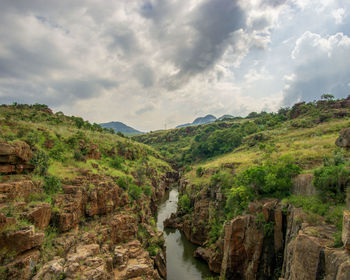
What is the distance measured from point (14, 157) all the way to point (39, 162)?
7.81 feet

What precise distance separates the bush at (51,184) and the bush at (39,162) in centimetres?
71

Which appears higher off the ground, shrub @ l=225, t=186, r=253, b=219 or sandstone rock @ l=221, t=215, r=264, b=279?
shrub @ l=225, t=186, r=253, b=219

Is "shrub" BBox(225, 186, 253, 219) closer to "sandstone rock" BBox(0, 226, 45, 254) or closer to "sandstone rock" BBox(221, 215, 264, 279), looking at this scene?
"sandstone rock" BBox(221, 215, 264, 279)

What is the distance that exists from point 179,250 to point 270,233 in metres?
17.8

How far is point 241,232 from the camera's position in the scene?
75.2ft

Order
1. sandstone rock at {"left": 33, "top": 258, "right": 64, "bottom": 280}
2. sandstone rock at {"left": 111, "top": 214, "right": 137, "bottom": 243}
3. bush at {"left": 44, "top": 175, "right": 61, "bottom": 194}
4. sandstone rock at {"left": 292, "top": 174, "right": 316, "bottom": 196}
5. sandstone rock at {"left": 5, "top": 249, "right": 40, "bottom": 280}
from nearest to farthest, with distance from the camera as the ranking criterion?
sandstone rock at {"left": 5, "top": 249, "right": 40, "bottom": 280} → sandstone rock at {"left": 33, "top": 258, "right": 64, "bottom": 280} → bush at {"left": 44, "top": 175, "right": 61, "bottom": 194} → sandstone rock at {"left": 292, "top": 174, "right": 316, "bottom": 196} → sandstone rock at {"left": 111, "top": 214, "right": 137, "bottom": 243}

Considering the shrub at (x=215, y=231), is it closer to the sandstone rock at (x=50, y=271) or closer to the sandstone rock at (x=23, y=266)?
the sandstone rock at (x=50, y=271)

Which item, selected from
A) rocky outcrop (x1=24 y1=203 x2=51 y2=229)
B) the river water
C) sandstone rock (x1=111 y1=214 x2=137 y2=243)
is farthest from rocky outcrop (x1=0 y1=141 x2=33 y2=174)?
the river water

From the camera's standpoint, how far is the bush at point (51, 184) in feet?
59.5

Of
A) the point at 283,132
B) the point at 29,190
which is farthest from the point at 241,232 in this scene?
the point at 283,132

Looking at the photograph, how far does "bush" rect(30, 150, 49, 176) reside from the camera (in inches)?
715

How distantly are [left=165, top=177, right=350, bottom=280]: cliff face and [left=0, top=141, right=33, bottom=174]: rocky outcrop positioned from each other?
2162 centimetres

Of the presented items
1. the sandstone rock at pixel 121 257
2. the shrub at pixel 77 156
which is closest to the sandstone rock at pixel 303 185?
the sandstone rock at pixel 121 257

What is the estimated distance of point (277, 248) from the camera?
65.7ft
